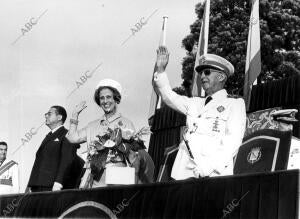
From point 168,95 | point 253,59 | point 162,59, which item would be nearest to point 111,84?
point 162,59

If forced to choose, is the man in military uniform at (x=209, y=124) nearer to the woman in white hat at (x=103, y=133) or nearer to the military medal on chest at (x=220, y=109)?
the military medal on chest at (x=220, y=109)

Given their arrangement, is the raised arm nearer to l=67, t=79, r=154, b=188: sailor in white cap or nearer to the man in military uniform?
l=67, t=79, r=154, b=188: sailor in white cap

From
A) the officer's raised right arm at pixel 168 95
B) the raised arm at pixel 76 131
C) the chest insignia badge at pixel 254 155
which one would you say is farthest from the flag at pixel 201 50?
the chest insignia badge at pixel 254 155

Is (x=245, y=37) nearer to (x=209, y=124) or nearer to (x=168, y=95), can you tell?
(x=168, y=95)

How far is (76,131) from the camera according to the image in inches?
235

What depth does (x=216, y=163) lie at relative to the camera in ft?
15.4

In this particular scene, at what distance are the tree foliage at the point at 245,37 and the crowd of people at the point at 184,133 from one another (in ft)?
56.7

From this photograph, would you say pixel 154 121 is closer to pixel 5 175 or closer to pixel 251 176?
pixel 5 175

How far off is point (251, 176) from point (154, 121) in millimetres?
18546

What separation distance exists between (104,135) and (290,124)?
60.6 inches

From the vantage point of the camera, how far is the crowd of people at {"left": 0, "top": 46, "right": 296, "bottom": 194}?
4.77 meters

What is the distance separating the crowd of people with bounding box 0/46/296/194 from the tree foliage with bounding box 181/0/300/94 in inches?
680

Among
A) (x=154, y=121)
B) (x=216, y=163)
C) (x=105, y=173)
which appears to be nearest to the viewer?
(x=216, y=163)

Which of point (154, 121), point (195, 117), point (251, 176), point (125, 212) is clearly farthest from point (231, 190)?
point (154, 121)
